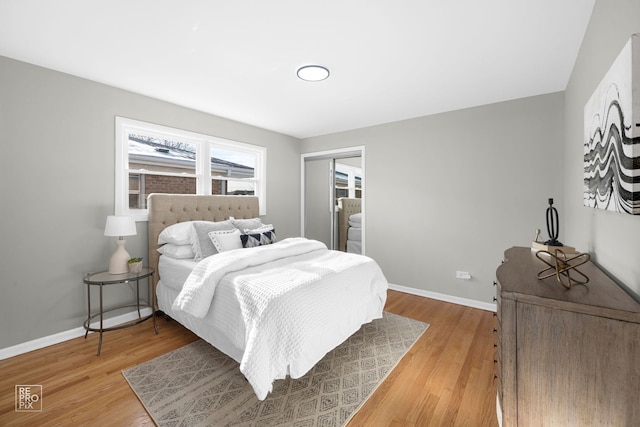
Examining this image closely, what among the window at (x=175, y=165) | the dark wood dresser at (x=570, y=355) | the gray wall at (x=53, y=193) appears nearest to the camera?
the dark wood dresser at (x=570, y=355)

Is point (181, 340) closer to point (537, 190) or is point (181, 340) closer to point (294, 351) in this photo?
point (294, 351)

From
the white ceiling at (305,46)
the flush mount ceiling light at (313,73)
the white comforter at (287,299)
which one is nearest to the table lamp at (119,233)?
the white comforter at (287,299)

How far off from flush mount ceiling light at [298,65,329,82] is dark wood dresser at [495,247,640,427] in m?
2.16

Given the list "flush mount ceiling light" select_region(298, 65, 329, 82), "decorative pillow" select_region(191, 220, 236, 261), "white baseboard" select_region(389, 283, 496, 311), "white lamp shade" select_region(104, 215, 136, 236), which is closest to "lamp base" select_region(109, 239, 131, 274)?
"white lamp shade" select_region(104, 215, 136, 236)

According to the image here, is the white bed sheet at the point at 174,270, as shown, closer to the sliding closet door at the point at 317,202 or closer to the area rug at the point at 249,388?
the area rug at the point at 249,388

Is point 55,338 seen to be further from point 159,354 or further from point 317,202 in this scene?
point 317,202

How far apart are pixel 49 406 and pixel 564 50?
4410 millimetres

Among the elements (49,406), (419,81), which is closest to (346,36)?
(419,81)

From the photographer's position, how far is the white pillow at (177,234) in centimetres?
288

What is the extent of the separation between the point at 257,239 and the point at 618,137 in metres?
2.84

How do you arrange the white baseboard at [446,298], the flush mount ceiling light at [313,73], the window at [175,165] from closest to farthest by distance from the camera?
the flush mount ceiling light at [313,73], the window at [175,165], the white baseboard at [446,298]

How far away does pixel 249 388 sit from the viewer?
6.21ft

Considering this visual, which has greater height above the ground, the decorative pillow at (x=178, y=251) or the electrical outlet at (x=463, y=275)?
the decorative pillow at (x=178, y=251)

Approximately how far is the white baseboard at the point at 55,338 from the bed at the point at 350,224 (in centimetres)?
304
